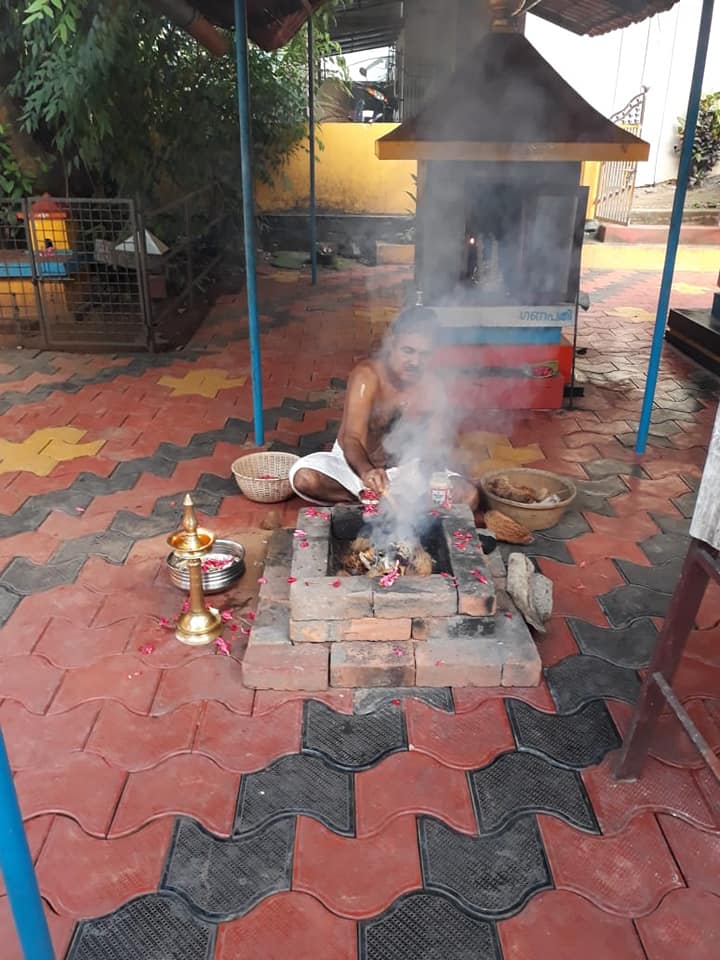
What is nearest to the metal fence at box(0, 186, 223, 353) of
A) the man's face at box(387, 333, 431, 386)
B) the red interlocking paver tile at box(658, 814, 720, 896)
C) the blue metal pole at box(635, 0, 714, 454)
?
the man's face at box(387, 333, 431, 386)

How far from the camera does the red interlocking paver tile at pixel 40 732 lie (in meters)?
2.55

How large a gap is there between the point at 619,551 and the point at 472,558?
47.6 inches

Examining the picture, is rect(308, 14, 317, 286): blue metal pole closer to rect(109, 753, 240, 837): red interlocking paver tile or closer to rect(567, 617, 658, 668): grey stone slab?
rect(567, 617, 658, 668): grey stone slab

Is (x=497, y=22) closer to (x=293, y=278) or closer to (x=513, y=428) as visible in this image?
(x=513, y=428)

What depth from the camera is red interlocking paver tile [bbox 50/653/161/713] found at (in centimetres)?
280

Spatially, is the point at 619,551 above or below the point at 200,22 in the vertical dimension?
below

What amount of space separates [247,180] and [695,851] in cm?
406

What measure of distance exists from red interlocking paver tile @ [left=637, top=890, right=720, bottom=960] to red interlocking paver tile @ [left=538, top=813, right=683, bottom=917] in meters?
0.03

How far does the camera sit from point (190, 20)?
15.4 ft

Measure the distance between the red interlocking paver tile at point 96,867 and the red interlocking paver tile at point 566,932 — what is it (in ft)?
3.28

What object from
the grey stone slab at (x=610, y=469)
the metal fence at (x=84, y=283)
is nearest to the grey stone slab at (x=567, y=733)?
the grey stone slab at (x=610, y=469)

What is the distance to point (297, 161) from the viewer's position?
12188 mm

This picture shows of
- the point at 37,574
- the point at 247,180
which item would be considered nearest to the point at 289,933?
the point at 37,574

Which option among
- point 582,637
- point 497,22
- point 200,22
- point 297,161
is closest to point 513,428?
point 582,637
